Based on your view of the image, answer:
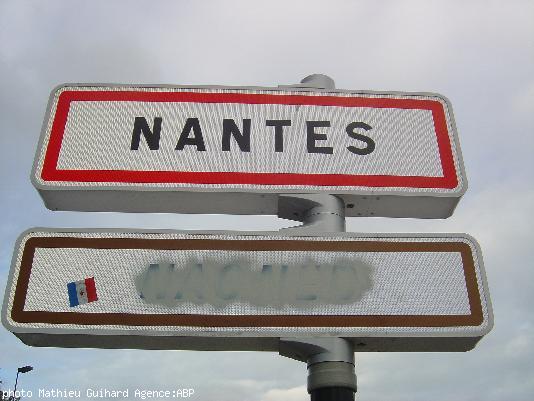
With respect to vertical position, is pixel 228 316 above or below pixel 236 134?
below

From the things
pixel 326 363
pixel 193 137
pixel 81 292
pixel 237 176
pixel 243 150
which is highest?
pixel 193 137

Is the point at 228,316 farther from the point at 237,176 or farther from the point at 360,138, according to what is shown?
the point at 360,138

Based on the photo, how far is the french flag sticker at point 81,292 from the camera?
2.98m

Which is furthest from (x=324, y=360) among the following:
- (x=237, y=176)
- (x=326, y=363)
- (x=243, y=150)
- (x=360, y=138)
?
(x=360, y=138)

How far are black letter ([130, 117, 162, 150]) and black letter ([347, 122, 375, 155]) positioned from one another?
57.3 inches

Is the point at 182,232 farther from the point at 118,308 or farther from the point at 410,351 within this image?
the point at 410,351

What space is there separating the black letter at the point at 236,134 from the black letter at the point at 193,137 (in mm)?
175

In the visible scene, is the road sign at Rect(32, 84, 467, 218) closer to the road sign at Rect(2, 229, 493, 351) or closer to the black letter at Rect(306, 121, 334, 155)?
the black letter at Rect(306, 121, 334, 155)

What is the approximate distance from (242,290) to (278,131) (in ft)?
4.51

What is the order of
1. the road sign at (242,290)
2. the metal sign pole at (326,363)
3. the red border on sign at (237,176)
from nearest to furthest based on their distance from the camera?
the metal sign pole at (326,363) < the road sign at (242,290) < the red border on sign at (237,176)

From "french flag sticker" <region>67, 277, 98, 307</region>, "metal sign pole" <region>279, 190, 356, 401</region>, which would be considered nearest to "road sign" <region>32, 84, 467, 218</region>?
"metal sign pole" <region>279, 190, 356, 401</region>

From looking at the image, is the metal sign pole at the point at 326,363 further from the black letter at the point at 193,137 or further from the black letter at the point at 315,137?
the black letter at the point at 193,137

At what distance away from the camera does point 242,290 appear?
2998 mm

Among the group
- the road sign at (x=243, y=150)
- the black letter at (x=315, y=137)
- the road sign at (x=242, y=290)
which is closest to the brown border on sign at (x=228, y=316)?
the road sign at (x=242, y=290)
